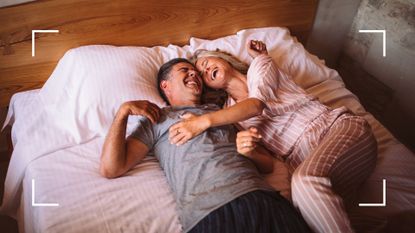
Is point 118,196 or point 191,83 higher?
point 191,83

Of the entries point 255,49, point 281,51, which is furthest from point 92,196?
point 281,51

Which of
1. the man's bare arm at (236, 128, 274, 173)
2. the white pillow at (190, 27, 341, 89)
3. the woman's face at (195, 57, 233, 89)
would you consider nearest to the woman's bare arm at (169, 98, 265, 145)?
the man's bare arm at (236, 128, 274, 173)

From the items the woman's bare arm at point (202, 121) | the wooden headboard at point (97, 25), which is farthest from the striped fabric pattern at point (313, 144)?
the wooden headboard at point (97, 25)

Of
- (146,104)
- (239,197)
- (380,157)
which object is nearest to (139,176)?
(146,104)

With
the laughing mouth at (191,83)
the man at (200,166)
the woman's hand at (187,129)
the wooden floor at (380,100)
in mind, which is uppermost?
the laughing mouth at (191,83)

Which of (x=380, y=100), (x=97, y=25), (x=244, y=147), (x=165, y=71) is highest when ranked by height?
(x=97, y=25)

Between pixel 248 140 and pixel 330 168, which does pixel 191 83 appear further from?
pixel 330 168

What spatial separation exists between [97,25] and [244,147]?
932 millimetres

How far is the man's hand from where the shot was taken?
1319 mm

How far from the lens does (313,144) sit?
147 cm

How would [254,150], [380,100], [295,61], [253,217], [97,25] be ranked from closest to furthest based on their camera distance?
[253,217]
[254,150]
[97,25]
[295,61]
[380,100]

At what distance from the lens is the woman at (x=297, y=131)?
1178 mm

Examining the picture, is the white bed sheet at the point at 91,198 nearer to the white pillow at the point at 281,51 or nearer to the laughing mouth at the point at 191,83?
the laughing mouth at the point at 191,83

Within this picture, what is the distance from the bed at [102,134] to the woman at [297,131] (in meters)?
0.13
